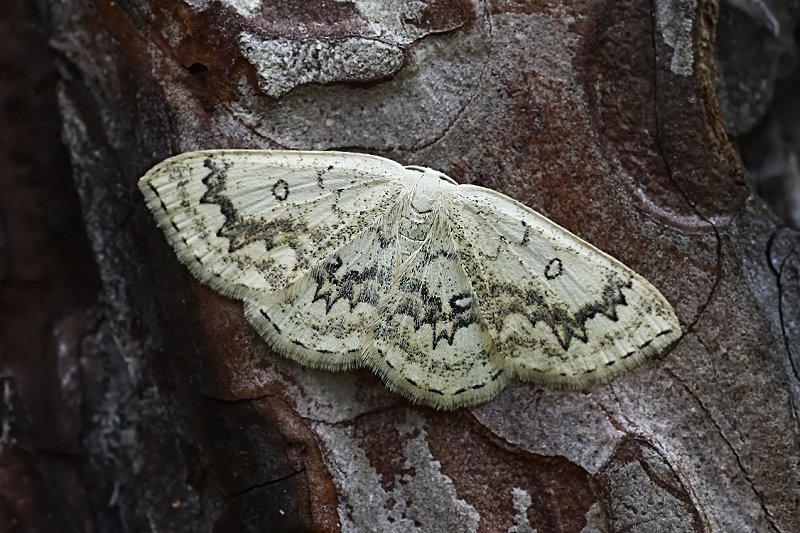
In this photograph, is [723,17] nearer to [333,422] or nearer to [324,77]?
[324,77]

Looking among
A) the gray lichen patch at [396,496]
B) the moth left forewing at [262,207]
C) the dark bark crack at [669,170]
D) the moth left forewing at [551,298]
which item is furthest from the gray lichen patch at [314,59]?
the gray lichen patch at [396,496]

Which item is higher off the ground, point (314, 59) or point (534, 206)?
point (314, 59)

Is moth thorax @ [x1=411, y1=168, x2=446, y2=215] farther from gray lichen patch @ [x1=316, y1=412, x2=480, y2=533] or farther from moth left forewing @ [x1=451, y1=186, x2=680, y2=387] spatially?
gray lichen patch @ [x1=316, y1=412, x2=480, y2=533]

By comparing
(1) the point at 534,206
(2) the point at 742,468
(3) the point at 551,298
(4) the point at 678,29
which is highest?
(4) the point at 678,29

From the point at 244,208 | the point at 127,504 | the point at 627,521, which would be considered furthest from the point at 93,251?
the point at 627,521

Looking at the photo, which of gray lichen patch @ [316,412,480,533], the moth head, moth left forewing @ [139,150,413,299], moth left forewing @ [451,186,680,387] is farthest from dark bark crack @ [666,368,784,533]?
moth left forewing @ [139,150,413,299]

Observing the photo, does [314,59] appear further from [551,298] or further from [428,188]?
[551,298]

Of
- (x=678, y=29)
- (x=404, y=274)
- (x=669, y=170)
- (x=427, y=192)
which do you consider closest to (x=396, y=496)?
(x=404, y=274)
